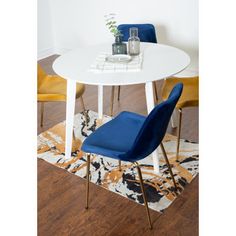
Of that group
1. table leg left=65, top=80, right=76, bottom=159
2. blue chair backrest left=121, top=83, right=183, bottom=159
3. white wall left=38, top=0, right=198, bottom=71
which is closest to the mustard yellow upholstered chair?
table leg left=65, top=80, right=76, bottom=159

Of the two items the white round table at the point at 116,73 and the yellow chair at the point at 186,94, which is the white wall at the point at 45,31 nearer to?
the white round table at the point at 116,73

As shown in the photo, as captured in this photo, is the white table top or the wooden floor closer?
the wooden floor

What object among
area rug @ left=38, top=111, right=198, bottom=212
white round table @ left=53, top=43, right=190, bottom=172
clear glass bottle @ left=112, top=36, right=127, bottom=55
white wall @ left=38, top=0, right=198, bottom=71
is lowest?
area rug @ left=38, top=111, right=198, bottom=212

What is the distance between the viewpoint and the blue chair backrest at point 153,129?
1.62m

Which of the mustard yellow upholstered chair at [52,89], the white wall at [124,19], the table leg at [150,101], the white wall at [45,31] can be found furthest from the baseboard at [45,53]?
the table leg at [150,101]

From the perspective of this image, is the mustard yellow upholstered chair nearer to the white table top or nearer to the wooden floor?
the white table top

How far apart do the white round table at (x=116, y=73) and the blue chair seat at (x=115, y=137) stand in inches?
8.9

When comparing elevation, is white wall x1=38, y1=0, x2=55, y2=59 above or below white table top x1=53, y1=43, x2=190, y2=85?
above

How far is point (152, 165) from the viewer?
2461mm

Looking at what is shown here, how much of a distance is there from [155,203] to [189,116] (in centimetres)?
123

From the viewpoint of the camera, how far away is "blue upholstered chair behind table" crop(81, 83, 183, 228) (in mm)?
1650
